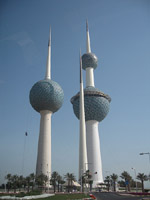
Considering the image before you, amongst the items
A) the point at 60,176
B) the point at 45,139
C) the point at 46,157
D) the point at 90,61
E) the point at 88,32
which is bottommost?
the point at 60,176

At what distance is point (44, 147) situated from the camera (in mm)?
82375

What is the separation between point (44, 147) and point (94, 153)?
25873 millimetres

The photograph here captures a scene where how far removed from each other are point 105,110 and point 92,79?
1809 cm

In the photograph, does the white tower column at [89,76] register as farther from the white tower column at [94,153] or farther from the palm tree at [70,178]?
the palm tree at [70,178]

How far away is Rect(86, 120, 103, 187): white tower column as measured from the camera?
94312 millimetres

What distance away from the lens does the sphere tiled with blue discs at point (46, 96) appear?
287ft

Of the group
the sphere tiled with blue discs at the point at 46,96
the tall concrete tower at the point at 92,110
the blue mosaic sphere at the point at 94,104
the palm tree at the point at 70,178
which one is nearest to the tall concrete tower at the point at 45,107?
the sphere tiled with blue discs at the point at 46,96

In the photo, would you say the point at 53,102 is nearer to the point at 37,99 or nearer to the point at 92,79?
the point at 37,99

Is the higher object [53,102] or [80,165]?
[53,102]

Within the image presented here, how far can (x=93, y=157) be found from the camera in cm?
9594

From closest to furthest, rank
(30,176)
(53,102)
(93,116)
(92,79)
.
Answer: (30,176) → (53,102) → (93,116) → (92,79)

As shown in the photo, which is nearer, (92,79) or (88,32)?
(92,79)

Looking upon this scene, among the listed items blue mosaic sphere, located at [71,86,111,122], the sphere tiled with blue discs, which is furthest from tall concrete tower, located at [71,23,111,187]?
the sphere tiled with blue discs

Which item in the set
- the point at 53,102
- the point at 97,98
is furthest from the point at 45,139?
the point at 97,98
